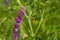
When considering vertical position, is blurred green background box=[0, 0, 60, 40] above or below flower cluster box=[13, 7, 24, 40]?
below

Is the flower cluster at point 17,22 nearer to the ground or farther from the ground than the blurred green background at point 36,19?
farther from the ground

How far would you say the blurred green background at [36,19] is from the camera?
1864mm

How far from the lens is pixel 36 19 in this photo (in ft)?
7.01

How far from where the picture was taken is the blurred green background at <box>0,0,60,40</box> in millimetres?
1864

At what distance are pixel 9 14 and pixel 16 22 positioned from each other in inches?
32.8

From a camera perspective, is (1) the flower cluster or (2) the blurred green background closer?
(1) the flower cluster

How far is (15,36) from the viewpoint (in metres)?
1.34

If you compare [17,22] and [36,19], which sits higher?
[17,22]

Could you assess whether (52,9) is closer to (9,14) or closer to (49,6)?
(49,6)

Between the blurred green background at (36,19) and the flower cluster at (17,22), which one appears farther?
the blurred green background at (36,19)

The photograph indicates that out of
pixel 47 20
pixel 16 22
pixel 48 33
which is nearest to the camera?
pixel 16 22

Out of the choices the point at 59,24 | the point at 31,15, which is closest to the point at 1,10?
the point at 31,15

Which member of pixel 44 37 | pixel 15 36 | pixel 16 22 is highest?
pixel 16 22

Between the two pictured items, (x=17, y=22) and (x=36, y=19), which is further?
(x=36, y=19)
